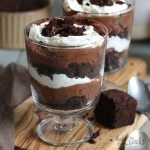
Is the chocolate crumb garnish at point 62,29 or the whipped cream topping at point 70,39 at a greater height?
the chocolate crumb garnish at point 62,29

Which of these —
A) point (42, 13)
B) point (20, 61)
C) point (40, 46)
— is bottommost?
point (20, 61)

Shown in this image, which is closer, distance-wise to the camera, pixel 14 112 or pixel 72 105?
pixel 72 105

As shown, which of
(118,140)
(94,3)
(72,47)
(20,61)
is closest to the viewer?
(72,47)

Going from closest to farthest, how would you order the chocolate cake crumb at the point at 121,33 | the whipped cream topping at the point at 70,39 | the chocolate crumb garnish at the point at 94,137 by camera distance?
the whipped cream topping at the point at 70,39, the chocolate crumb garnish at the point at 94,137, the chocolate cake crumb at the point at 121,33

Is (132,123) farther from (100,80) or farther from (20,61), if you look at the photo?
(20,61)

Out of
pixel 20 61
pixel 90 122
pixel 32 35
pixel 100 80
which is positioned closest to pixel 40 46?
pixel 32 35

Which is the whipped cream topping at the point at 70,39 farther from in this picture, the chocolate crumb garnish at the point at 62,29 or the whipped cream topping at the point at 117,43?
the whipped cream topping at the point at 117,43

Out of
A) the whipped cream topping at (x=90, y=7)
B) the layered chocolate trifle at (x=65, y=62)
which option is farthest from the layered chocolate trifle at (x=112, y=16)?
the layered chocolate trifle at (x=65, y=62)

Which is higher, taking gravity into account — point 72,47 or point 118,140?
point 72,47
